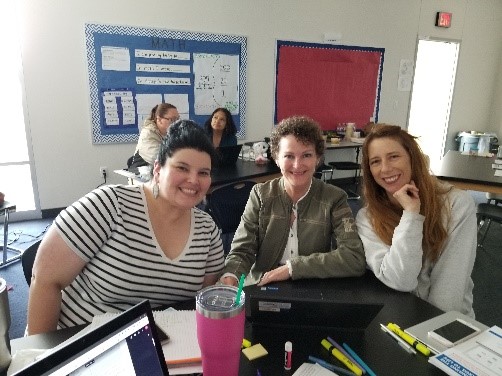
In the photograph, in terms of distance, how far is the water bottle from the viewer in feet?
2.68

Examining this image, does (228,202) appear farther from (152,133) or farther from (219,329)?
(219,329)

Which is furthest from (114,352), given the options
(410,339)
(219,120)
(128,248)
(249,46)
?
(249,46)

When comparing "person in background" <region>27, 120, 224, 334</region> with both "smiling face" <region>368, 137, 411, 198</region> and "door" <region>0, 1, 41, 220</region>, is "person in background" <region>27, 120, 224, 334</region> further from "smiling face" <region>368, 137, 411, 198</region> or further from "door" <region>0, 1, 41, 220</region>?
"door" <region>0, 1, 41, 220</region>

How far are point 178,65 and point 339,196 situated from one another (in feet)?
11.3

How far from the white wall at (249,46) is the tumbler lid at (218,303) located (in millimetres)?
3854

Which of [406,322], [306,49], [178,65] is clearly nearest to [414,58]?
[306,49]

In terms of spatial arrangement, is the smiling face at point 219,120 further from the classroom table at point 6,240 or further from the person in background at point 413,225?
the person in background at point 413,225

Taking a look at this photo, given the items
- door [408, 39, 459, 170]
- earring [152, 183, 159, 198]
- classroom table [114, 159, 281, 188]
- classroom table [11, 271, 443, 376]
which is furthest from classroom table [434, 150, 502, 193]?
door [408, 39, 459, 170]

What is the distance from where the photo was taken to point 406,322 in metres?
1.06

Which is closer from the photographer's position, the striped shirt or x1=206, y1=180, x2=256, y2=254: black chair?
the striped shirt

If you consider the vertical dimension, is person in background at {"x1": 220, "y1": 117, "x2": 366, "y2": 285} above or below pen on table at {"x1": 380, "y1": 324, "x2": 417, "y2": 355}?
above

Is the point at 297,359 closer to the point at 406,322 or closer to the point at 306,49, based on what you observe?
→ the point at 406,322

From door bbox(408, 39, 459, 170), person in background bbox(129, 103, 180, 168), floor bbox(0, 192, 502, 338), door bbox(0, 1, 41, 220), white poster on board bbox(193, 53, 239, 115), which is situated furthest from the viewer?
door bbox(408, 39, 459, 170)

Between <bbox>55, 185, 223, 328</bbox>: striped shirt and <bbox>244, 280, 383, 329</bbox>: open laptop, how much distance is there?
0.32m
